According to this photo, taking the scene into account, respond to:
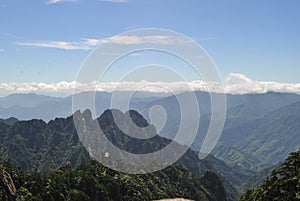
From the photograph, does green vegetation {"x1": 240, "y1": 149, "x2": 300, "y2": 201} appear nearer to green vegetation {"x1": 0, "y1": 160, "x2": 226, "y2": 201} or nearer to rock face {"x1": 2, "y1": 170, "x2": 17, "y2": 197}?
green vegetation {"x1": 0, "y1": 160, "x2": 226, "y2": 201}

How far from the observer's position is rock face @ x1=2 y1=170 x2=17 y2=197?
8649 cm

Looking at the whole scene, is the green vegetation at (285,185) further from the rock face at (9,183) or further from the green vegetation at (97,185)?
the rock face at (9,183)

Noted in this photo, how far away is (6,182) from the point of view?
86938 millimetres

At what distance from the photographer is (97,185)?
391 ft

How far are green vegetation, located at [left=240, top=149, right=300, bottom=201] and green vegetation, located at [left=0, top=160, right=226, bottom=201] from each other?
5426 cm

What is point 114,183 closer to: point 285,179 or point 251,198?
point 251,198

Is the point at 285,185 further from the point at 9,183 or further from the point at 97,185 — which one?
the point at 97,185

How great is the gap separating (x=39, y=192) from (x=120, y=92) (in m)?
66.5

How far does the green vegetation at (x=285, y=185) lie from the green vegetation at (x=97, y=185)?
2136 inches

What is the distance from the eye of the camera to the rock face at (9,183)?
8649cm

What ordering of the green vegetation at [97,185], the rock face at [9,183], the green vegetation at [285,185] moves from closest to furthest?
the green vegetation at [285,185] → the rock face at [9,183] → the green vegetation at [97,185]

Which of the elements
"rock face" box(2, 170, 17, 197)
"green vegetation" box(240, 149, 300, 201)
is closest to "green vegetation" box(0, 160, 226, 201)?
"rock face" box(2, 170, 17, 197)

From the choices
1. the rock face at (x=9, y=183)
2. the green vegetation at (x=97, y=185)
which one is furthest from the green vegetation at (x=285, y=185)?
the rock face at (x=9, y=183)

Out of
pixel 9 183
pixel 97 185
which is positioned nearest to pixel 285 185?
pixel 9 183
